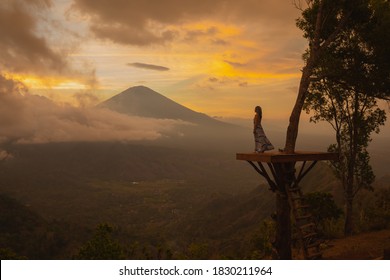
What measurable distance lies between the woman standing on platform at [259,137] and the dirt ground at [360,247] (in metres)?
4.78

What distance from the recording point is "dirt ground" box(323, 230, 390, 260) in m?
14.5

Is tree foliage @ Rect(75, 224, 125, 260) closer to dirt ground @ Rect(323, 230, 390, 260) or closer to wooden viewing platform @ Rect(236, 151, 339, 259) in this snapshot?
dirt ground @ Rect(323, 230, 390, 260)

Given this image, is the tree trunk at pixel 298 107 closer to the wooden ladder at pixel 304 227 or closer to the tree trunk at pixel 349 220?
the wooden ladder at pixel 304 227

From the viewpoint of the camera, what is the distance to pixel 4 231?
13725cm

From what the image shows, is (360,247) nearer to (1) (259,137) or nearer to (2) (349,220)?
(2) (349,220)

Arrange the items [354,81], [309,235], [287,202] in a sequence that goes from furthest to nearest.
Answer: [354,81] < [287,202] < [309,235]

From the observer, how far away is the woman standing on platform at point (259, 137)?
1237 cm

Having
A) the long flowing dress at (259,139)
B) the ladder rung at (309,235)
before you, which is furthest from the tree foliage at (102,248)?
the long flowing dress at (259,139)

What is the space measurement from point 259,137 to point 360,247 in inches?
300

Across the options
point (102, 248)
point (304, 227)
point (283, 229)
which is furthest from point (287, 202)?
point (102, 248)

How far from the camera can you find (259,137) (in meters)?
12.6
